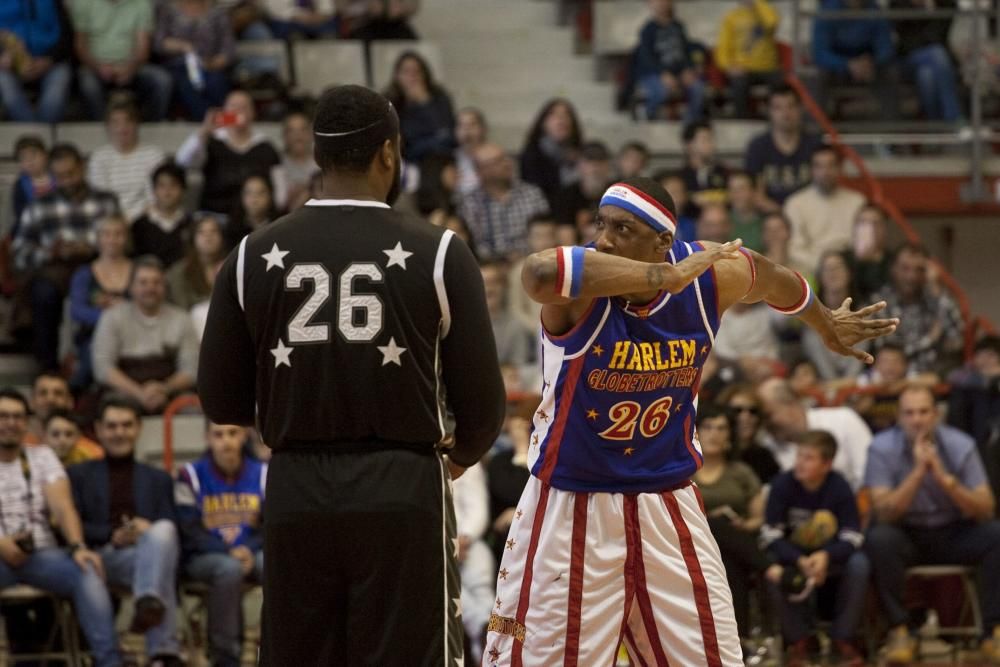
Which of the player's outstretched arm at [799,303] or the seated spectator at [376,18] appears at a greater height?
the seated spectator at [376,18]

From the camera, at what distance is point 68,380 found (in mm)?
11539

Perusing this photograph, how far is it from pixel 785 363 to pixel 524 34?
5357mm

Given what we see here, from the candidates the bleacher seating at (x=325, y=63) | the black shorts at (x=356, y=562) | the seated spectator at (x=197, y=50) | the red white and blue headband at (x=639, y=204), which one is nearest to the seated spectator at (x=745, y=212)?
the bleacher seating at (x=325, y=63)

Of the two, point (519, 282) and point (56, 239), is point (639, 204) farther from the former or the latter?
point (56, 239)

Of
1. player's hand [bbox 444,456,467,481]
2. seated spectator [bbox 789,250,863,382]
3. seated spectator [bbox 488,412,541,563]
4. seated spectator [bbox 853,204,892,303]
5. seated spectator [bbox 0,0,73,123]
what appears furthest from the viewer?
seated spectator [bbox 0,0,73,123]

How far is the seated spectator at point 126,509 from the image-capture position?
30.5ft

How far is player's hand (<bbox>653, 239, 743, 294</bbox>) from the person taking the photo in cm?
547

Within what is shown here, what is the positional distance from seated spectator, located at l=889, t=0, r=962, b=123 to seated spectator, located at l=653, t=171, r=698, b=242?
2920 mm

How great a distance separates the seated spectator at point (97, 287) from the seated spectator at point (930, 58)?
7059mm

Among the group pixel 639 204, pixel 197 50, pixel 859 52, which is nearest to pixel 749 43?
pixel 859 52

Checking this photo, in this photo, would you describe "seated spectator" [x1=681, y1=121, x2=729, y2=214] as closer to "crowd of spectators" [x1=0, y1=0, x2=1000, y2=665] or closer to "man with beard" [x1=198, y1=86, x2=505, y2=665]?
"crowd of spectators" [x1=0, y1=0, x2=1000, y2=665]

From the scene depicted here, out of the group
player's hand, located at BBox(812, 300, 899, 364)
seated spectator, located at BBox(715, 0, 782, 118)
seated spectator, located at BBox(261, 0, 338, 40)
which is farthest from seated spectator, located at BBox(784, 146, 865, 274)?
player's hand, located at BBox(812, 300, 899, 364)

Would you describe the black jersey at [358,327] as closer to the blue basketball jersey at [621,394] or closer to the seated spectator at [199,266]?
the blue basketball jersey at [621,394]

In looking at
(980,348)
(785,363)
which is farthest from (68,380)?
(980,348)
